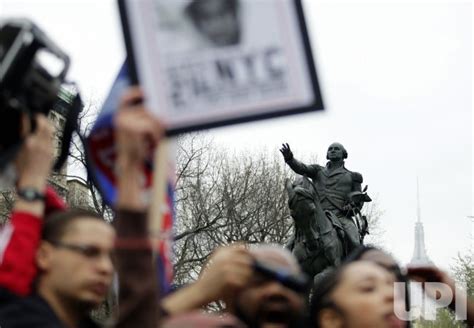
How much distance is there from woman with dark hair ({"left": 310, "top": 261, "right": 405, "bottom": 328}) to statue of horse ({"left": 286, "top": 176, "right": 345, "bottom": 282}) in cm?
1167

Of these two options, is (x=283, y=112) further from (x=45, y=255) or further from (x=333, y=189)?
(x=333, y=189)

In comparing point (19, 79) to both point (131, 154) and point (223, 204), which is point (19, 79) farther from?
point (223, 204)

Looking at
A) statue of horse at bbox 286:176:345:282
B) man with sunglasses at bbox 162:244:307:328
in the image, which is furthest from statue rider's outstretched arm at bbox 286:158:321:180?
man with sunglasses at bbox 162:244:307:328

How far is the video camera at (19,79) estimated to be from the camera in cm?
244

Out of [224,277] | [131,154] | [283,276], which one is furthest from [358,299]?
[131,154]

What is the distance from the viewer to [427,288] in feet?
12.0

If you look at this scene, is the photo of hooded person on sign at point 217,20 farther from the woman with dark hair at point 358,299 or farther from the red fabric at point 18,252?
the woman with dark hair at point 358,299

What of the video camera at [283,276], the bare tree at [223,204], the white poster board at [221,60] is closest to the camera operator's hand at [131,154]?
the white poster board at [221,60]

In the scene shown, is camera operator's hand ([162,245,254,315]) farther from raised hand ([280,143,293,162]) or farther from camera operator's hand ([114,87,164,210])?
raised hand ([280,143,293,162])

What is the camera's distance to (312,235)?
14789mm

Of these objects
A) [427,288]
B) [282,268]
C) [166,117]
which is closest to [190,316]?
[282,268]

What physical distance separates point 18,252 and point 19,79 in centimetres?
47

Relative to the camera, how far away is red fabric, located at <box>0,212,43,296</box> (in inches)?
103

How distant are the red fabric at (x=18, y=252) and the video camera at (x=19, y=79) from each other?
21cm
